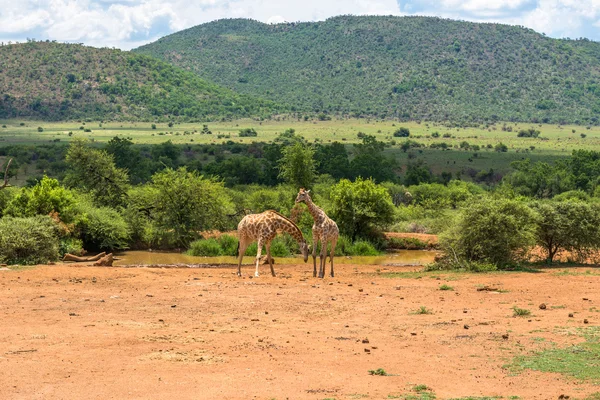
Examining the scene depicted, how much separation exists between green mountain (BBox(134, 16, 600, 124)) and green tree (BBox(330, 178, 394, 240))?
111m

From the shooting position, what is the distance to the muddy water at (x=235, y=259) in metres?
31.9

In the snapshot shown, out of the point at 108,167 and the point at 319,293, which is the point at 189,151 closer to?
the point at 108,167

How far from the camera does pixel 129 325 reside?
16.1 meters

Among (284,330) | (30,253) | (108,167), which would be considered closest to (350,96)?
(108,167)

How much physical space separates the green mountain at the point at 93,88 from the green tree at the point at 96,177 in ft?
334

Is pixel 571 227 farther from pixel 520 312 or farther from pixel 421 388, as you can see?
pixel 421 388

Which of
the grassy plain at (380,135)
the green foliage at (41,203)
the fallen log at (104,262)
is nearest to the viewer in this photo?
the fallen log at (104,262)

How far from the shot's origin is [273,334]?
15570 mm

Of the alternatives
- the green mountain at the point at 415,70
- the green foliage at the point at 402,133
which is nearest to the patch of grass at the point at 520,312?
the green foliage at the point at 402,133

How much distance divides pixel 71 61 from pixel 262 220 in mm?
126018

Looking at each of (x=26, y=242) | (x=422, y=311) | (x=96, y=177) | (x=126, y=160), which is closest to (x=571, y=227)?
(x=422, y=311)

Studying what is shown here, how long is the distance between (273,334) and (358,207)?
21.0 m

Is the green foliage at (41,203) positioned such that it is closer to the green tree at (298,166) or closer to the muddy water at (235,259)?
the muddy water at (235,259)

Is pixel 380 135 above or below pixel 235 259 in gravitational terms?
above
